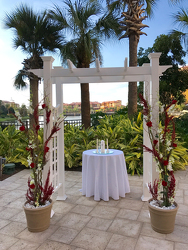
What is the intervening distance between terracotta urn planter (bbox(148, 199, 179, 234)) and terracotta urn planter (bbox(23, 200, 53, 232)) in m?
Answer: 1.26

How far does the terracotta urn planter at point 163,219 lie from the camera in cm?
238

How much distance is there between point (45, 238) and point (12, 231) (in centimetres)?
47

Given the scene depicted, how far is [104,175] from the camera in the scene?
3.35 m

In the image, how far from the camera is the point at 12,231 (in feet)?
8.29

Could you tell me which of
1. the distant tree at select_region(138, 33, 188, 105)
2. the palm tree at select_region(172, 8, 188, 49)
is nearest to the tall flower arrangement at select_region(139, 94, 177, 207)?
the palm tree at select_region(172, 8, 188, 49)

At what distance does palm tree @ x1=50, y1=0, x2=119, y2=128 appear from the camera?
7117 mm

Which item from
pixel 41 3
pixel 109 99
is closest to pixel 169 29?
pixel 109 99

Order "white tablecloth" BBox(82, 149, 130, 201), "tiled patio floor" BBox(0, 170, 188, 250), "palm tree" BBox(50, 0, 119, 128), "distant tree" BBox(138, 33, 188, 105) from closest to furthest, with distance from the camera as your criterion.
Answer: "tiled patio floor" BBox(0, 170, 188, 250) < "white tablecloth" BBox(82, 149, 130, 201) < "palm tree" BBox(50, 0, 119, 128) < "distant tree" BBox(138, 33, 188, 105)

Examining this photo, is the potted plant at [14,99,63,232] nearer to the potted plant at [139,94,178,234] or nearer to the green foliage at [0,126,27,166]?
the potted plant at [139,94,178,234]

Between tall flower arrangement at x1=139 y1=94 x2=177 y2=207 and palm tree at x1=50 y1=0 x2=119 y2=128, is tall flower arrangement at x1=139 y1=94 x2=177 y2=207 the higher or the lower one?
the lower one

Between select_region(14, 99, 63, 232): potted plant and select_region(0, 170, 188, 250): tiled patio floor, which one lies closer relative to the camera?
select_region(0, 170, 188, 250): tiled patio floor

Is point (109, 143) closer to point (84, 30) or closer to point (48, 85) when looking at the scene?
point (48, 85)

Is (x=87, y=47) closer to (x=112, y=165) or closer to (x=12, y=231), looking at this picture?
(x=112, y=165)

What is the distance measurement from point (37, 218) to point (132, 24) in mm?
7318
